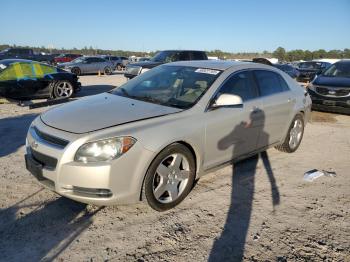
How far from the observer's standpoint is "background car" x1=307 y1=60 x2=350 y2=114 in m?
9.98

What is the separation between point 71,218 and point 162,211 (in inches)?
38.8

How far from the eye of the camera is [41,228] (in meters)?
3.44

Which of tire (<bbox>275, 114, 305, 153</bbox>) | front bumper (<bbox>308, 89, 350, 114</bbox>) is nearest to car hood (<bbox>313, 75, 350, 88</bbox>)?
front bumper (<bbox>308, 89, 350, 114</bbox>)

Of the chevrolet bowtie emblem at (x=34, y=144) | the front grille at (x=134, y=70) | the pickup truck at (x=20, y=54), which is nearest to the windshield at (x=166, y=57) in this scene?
the front grille at (x=134, y=70)

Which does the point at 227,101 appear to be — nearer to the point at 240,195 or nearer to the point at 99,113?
the point at 240,195

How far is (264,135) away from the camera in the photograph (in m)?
5.19

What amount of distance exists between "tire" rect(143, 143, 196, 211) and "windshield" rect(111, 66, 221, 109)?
2.08 ft

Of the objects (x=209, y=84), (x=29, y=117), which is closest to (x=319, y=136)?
(x=209, y=84)

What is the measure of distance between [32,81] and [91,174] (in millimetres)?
8878

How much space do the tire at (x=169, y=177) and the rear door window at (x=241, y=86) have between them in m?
1.08

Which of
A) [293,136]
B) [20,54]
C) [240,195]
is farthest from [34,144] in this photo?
[20,54]

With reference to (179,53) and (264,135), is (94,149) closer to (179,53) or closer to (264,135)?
(264,135)

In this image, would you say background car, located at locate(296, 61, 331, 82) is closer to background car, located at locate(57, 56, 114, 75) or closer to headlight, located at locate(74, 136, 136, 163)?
background car, located at locate(57, 56, 114, 75)

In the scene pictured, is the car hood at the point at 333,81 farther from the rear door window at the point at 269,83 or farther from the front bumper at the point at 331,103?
the rear door window at the point at 269,83
